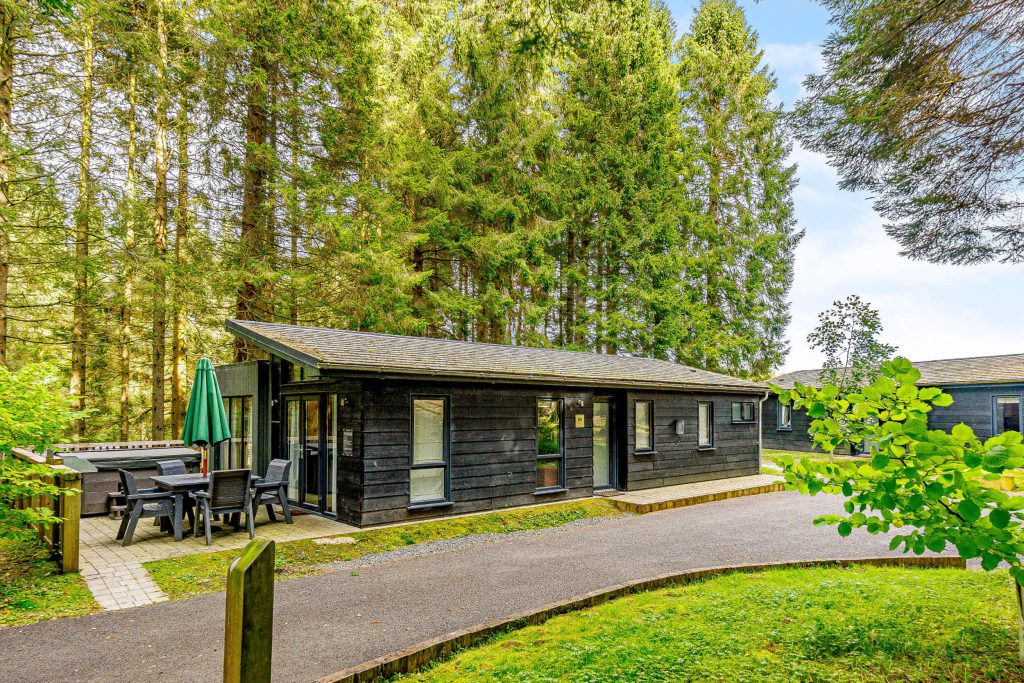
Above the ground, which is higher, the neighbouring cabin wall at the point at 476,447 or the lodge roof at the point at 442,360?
the lodge roof at the point at 442,360

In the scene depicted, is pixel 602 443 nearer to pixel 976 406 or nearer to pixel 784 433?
pixel 784 433

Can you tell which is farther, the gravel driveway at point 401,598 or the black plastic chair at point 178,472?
the black plastic chair at point 178,472

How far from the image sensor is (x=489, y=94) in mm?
18031

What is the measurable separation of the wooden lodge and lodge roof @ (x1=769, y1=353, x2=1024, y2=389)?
979 cm

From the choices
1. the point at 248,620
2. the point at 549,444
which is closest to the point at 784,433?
the point at 549,444

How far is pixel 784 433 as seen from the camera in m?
22.9

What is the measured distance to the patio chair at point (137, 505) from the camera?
23.0ft

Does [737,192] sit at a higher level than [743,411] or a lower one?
higher

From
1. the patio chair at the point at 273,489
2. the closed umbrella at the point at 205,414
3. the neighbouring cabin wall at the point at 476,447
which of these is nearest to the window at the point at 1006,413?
the neighbouring cabin wall at the point at 476,447

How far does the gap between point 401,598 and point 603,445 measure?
693cm

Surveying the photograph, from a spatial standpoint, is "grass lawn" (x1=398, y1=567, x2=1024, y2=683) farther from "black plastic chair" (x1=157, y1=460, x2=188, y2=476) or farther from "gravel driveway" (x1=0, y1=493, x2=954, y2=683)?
"black plastic chair" (x1=157, y1=460, x2=188, y2=476)

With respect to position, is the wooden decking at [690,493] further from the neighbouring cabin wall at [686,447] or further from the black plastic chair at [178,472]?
the black plastic chair at [178,472]

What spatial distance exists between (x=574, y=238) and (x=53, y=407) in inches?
695

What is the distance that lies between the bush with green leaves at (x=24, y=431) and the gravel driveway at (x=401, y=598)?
3.77 feet
